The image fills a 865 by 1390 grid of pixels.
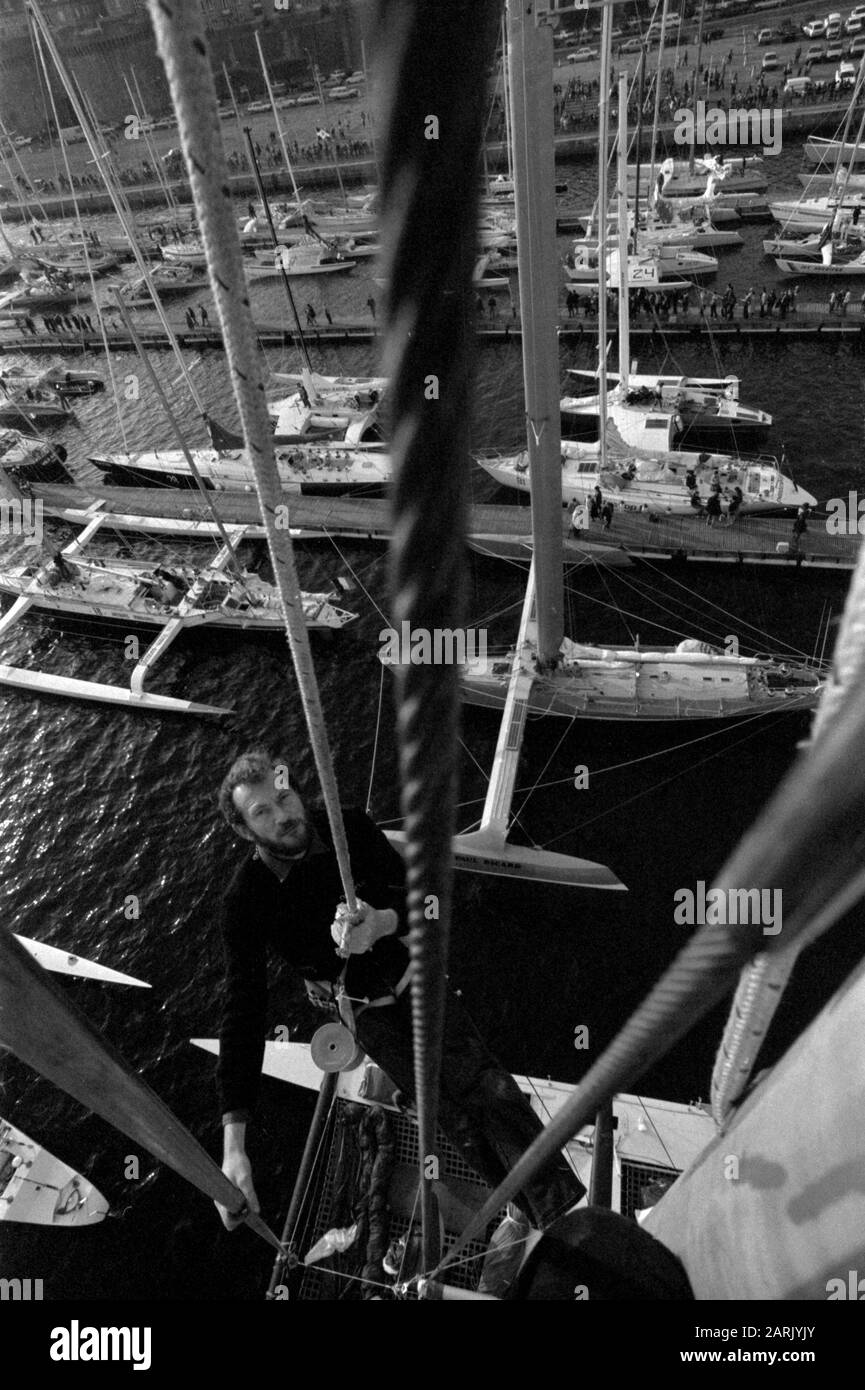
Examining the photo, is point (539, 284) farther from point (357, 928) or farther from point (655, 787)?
point (357, 928)

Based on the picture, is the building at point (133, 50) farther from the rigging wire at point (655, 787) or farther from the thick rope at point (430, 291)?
the thick rope at point (430, 291)

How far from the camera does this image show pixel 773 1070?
2473mm

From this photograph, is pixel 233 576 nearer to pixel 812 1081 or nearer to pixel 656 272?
pixel 812 1081

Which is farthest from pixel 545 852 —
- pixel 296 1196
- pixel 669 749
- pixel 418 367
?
pixel 418 367

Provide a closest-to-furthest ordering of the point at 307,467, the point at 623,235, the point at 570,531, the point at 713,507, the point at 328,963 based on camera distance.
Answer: the point at 328,963
the point at 623,235
the point at 713,507
the point at 570,531
the point at 307,467

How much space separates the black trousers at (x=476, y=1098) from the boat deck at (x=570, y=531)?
1546 cm

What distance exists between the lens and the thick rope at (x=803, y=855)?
3.76 feet

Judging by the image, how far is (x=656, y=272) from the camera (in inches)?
1497

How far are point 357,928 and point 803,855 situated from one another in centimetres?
398

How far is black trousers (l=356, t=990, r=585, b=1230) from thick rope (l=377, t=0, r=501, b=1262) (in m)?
5.28

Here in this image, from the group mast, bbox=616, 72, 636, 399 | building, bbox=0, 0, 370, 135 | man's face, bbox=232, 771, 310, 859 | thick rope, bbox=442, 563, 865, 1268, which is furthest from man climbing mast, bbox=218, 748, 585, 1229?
building, bbox=0, 0, 370, 135
